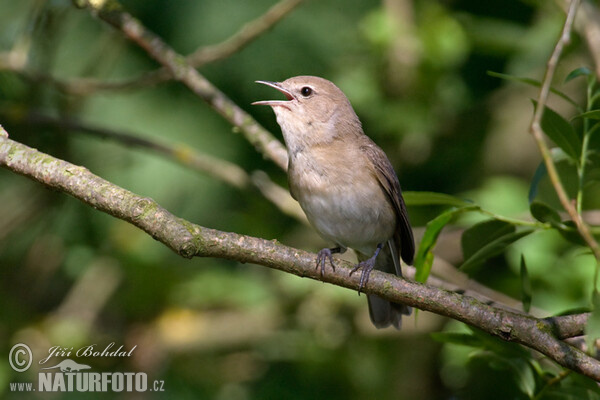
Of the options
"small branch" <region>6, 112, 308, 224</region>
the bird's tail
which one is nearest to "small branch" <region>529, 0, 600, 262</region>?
the bird's tail

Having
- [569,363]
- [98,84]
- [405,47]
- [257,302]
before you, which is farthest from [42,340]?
[569,363]

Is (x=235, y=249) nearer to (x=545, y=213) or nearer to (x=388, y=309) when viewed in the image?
(x=545, y=213)

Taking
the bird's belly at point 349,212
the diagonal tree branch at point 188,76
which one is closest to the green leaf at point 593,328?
the bird's belly at point 349,212

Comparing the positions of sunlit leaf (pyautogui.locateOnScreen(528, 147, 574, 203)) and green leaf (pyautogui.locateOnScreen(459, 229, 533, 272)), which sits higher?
sunlit leaf (pyautogui.locateOnScreen(528, 147, 574, 203))

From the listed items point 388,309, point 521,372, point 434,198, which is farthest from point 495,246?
point 388,309

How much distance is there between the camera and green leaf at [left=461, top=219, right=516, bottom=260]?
10.3 ft

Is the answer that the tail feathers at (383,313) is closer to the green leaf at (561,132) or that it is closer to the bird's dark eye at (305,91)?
the bird's dark eye at (305,91)

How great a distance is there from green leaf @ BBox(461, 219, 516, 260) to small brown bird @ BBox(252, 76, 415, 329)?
0.92 m

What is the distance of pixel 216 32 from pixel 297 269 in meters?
3.31

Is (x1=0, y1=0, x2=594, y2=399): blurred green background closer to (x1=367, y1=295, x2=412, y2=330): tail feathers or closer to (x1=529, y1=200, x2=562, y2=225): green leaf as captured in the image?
(x1=367, y1=295, x2=412, y2=330): tail feathers

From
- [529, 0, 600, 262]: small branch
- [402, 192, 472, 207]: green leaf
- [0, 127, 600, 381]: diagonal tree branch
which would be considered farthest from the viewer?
[402, 192, 472, 207]: green leaf

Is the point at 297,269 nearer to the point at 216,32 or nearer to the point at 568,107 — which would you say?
the point at 216,32

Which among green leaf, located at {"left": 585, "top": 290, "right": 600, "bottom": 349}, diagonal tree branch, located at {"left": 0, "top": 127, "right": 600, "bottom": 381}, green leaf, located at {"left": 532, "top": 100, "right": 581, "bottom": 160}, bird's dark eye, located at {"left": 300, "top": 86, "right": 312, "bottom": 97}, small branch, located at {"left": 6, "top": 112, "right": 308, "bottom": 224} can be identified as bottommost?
green leaf, located at {"left": 585, "top": 290, "right": 600, "bottom": 349}

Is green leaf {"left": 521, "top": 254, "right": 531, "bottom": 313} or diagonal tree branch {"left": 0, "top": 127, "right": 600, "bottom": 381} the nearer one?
diagonal tree branch {"left": 0, "top": 127, "right": 600, "bottom": 381}
